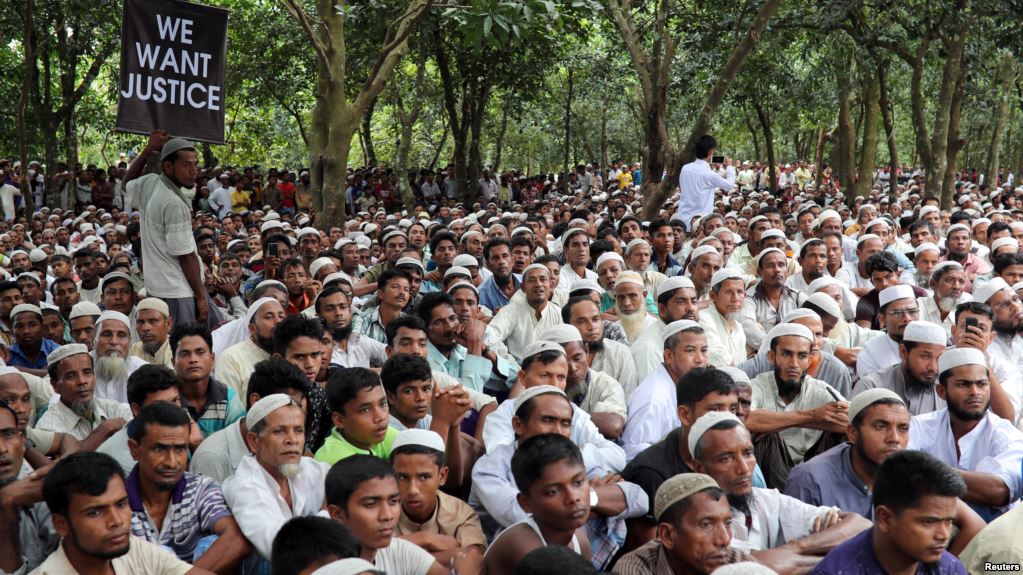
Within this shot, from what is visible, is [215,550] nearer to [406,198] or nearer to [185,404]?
[185,404]

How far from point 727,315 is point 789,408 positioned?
1542 millimetres

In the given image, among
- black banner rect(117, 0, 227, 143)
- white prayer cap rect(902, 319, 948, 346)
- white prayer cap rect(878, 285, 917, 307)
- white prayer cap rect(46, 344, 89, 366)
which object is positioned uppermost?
black banner rect(117, 0, 227, 143)

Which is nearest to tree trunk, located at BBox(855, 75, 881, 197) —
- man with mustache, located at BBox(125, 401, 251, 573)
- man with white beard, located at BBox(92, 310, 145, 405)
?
man with white beard, located at BBox(92, 310, 145, 405)

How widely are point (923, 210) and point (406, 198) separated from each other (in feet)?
24.9

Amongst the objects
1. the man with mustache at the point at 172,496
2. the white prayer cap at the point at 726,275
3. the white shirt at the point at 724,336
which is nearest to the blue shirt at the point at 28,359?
the man with mustache at the point at 172,496

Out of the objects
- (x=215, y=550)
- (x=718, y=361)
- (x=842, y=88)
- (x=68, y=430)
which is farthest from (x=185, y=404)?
(x=842, y=88)

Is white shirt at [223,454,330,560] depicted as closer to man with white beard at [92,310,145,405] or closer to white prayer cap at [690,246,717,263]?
man with white beard at [92,310,145,405]

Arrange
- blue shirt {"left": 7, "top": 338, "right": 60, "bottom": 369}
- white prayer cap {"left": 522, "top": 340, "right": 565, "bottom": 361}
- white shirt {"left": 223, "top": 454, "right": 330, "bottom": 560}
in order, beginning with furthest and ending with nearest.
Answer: blue shirt {"left": 7, "top": 338, "right": 60, "bottom": 369}, white prayer cap {"left": 522, "top": 340, "right": 565, "bottom": 361}, white shirt {"left": 223, "top": 454, "right": 330, "bottom": 560}

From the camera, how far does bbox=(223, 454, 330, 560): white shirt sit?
334cm

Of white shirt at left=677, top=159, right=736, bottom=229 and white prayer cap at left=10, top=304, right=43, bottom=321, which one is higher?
white shirt at left=677, top=159, right=736, bottom=229

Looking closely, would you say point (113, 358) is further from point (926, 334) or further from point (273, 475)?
point (926, 334)

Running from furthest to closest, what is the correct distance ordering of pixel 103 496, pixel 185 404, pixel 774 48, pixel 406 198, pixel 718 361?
pixel 406 198 → pixel 774 48 → pixel 718 361 → pixel 185 404 → pixel 103 496

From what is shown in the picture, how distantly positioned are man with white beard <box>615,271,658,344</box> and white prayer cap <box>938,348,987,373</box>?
2190 mm

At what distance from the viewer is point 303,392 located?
4164 mm
